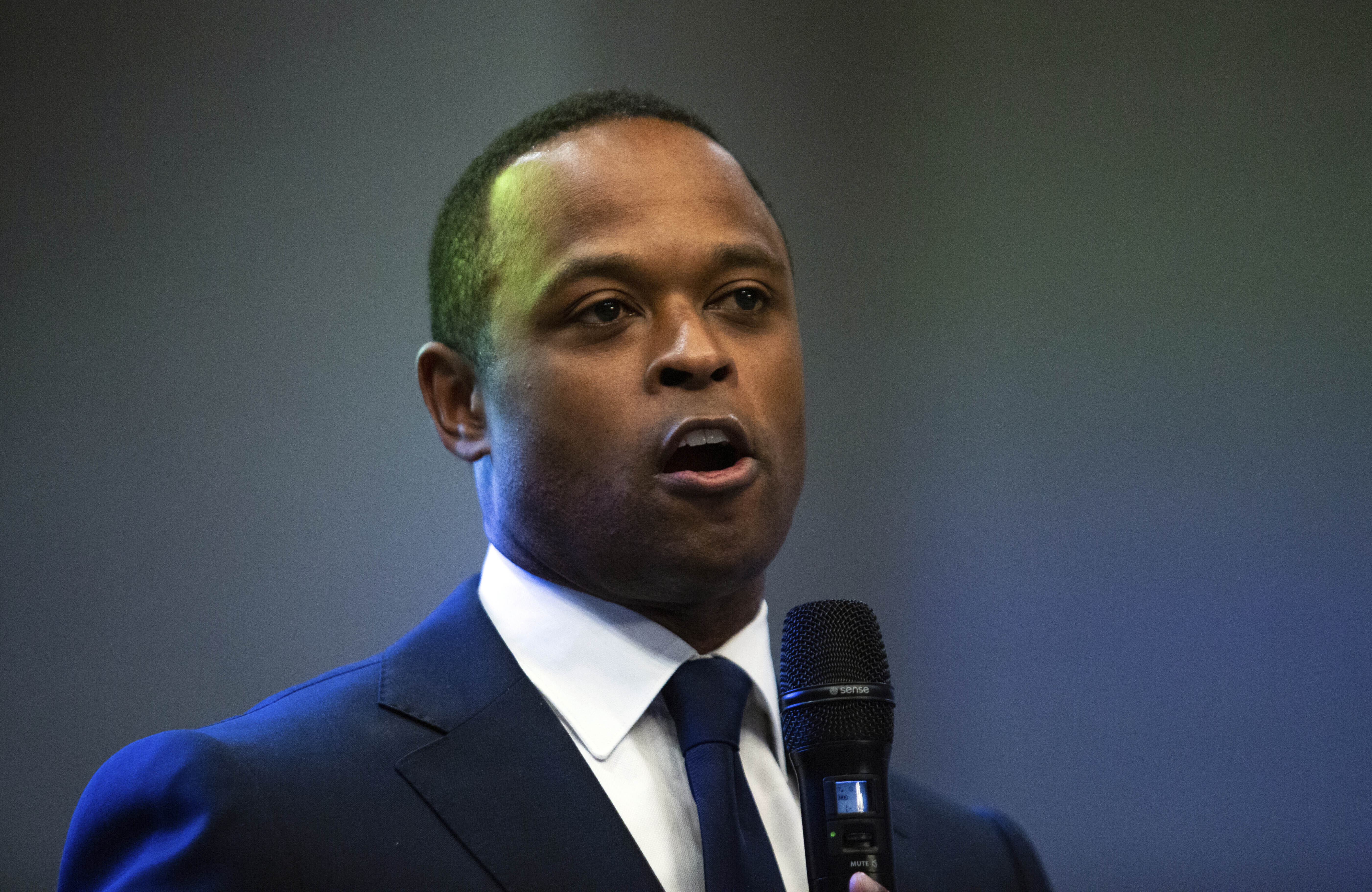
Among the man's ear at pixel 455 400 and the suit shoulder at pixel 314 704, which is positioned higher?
the man's ear at pixel 455 400

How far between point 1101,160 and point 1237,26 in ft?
1.55

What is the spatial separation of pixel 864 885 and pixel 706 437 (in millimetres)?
Answer: 630

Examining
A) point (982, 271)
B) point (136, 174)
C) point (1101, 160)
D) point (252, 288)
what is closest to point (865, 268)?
point (982, 271)

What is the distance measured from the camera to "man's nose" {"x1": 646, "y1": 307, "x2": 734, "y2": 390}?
1.63 meters

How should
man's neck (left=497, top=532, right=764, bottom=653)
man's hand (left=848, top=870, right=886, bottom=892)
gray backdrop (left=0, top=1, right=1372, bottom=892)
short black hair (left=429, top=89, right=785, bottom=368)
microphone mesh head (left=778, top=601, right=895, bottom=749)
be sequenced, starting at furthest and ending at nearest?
gray backdrop (left=0, top=1, right=1372, bottom=892) → short black hair (left=429, top=89, right=785, bottom=368) → man's neck (left=497, top=532, right=764, bottom=653) → microphone mesh head (left=778, top=601, right=895, bottom=749) → man's hand (left=848, top=870, right=886, bottom=892)

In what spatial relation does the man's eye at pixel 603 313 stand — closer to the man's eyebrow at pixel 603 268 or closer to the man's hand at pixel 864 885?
the man's eyebrow at pixel 603 268

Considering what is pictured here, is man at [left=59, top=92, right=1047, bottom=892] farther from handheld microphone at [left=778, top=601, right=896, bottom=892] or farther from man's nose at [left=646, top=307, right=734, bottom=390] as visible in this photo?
handheld microphone at [left=778, top=601, right=896, bottom=892]

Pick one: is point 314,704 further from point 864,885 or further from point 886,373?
point 886,373

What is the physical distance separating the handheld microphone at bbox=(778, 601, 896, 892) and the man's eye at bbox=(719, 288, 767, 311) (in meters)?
0.46

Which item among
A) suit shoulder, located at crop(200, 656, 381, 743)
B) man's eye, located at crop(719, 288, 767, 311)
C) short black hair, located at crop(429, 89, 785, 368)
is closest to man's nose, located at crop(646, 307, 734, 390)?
man's eye, located at crop(719, 288, 767, 311)

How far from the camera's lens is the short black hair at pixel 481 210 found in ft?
6.05

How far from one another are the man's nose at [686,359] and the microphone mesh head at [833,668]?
324 millimetres

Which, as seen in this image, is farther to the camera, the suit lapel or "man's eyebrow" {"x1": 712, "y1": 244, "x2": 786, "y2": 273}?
"man's eyebrow" {"x1": 712, "y1": 244, "x2": 786, "y2": 273}

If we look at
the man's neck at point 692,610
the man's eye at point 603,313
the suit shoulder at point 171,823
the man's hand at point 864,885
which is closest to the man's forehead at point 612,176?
the man's eye at point 603,313
